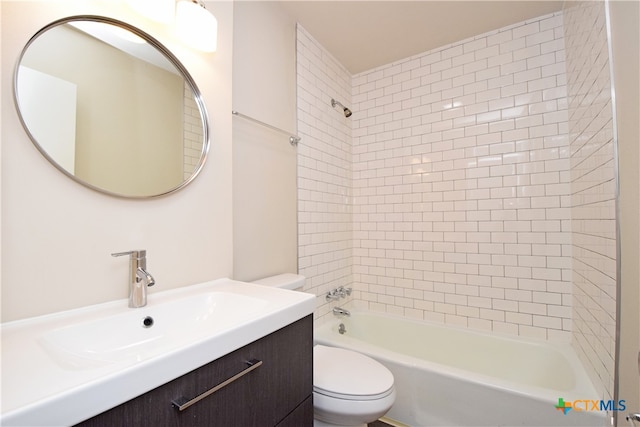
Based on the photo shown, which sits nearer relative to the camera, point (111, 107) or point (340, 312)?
point (111, 107)

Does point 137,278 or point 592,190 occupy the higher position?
point 592,190

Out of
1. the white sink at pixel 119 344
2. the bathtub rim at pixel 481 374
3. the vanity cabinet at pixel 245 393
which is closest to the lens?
the white sink at pixel 119 344

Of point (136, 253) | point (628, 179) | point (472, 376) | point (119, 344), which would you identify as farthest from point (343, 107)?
point (119, 344)

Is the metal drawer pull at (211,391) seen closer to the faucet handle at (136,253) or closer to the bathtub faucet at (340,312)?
the faucet handle at (136,253)

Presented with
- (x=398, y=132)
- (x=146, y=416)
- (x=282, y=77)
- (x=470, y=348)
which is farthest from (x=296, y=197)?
(x=470, y=348)

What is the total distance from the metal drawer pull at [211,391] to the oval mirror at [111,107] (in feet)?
2.27

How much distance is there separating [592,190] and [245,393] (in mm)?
1835

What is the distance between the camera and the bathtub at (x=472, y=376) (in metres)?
1.38

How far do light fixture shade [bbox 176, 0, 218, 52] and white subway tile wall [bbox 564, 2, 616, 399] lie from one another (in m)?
1.67

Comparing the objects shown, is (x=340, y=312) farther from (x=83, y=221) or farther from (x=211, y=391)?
(x=83, y=221)

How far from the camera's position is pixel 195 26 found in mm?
1129

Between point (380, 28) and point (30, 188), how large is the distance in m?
2.22

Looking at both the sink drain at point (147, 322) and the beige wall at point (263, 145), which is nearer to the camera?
the sink drain at point (147, 322)

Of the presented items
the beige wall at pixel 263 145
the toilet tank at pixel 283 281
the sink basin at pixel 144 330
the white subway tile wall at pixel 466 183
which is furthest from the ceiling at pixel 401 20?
the sink basin at pixel 144 330
